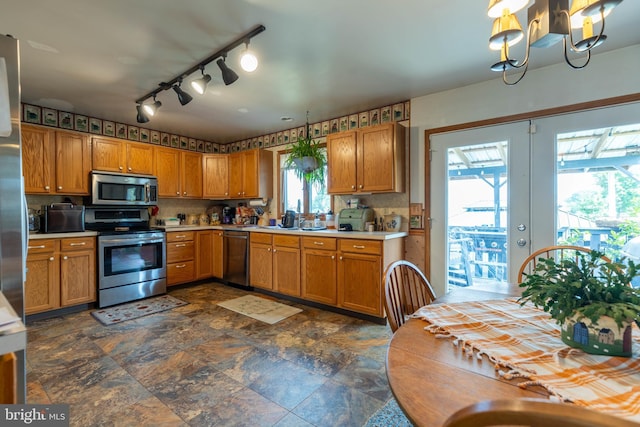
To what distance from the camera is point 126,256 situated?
12.3 feet

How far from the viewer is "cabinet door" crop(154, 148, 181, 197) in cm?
443

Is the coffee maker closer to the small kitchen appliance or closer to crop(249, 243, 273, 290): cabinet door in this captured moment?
crop(249, 243, 273, 290): cabinet door

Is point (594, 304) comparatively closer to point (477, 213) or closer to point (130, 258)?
point (477, 213)

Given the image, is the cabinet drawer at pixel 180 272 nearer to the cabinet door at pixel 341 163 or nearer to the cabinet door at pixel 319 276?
the cabinet door at pixel 319 276

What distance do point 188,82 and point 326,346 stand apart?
9.43 ft

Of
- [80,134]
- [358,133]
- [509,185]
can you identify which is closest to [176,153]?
[80,134]

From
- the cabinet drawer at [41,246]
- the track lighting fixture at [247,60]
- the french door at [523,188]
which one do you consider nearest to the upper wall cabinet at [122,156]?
the cabinet drawer at [41,246]

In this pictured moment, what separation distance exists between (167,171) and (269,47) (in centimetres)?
300

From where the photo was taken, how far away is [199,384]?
201 centimetres

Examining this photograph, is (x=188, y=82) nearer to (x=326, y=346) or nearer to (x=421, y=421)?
(x=326, y=346)

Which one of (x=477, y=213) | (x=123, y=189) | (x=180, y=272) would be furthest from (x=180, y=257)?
(x=477, y=213)

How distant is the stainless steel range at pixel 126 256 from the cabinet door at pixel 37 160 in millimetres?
578

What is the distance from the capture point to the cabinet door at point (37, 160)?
3275mm

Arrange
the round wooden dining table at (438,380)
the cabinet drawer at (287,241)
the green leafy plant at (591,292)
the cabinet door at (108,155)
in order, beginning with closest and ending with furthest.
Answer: the round wooden dining table at (438,380)
the green leafy plant at (591,292)
the cabinet drawer at (287,241)
the cabinet door at (108,155)
